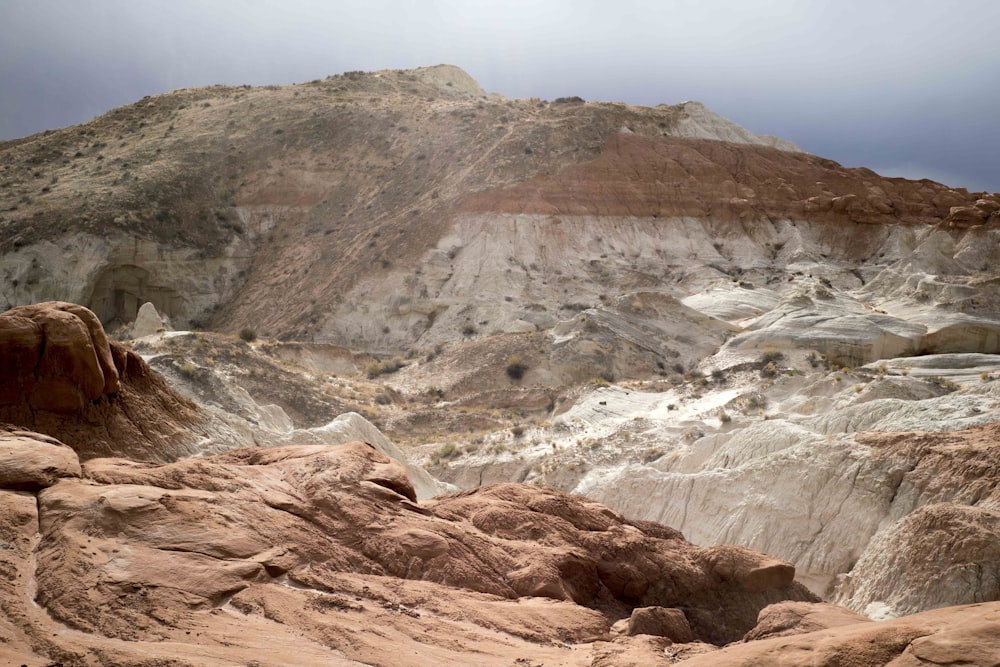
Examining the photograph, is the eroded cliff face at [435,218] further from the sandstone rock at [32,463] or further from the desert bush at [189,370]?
the sandstone rock at [32,463]

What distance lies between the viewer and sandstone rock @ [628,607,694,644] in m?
9.52

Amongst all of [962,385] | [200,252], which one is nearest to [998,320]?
[962,385]

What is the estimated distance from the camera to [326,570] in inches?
352

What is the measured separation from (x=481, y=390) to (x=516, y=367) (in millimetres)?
1687

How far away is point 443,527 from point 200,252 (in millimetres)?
45274

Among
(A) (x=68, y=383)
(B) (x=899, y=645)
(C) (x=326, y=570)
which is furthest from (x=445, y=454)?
(B) (x=899, y=645)

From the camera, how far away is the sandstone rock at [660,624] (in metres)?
9.52

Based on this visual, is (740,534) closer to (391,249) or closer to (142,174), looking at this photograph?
(391,249)

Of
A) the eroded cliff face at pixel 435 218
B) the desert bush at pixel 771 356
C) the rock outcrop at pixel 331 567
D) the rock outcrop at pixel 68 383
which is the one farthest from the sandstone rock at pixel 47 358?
the eroded cliff face at pixel 435 218

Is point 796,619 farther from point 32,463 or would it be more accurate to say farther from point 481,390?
point 481,390

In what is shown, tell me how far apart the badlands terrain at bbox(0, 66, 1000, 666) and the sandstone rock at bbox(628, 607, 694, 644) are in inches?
1.2

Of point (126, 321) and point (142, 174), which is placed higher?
point (142, 174)

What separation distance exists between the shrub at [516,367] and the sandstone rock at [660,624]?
1013 inches

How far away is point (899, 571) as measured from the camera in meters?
11.8
